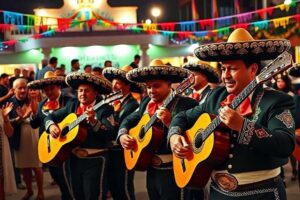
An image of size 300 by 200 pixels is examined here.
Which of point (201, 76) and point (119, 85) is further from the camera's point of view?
point (201, 76)

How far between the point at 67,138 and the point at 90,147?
8.3 inches

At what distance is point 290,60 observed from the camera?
A: 6.72 feet

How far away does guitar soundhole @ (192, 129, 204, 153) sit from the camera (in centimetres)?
249

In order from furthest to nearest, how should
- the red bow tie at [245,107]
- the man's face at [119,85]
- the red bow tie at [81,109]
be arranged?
the man's face at [119,85] < the red bow tie at [81,109] < the red bow tie at [245,107]

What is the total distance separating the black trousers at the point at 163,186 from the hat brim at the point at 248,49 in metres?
1.29

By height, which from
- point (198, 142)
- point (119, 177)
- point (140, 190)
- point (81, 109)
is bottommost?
point (140, 190)

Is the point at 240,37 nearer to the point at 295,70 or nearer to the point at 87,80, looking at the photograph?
the point at 87,80

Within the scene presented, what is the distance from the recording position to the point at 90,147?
13.0 feet

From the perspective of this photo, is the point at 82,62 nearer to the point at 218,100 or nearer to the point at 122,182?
the point at 122,182

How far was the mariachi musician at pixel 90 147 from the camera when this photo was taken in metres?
3.90

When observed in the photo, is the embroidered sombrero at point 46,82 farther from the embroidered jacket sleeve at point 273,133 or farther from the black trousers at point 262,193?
the embroidered jacket sleeve at point 273,133

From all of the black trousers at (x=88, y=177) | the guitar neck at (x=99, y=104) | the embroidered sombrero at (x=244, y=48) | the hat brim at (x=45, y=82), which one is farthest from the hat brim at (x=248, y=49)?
the hat brim at (x=45, y=82)

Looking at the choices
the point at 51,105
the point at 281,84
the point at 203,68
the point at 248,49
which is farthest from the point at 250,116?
the point at 281,84

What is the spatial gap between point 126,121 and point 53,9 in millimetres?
16984
